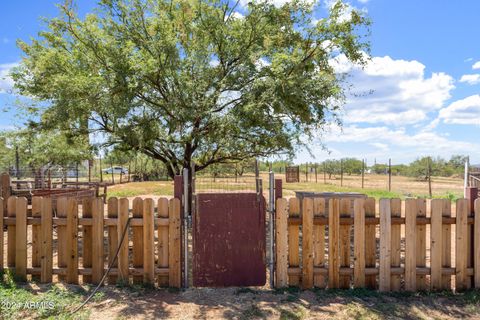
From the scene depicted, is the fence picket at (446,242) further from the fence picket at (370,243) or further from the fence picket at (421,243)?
the fence picket at (370,243)

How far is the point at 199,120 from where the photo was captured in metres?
8.10

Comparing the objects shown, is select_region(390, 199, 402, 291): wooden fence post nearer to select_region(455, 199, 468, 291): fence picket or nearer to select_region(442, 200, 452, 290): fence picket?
select_region(442, 200, 452, 290): fence picket

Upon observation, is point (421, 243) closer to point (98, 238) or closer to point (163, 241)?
point (163, 241)

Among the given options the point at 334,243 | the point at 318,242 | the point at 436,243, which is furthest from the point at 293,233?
the point at 436,243

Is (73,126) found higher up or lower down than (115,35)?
lower down

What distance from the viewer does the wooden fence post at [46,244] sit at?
478 cm

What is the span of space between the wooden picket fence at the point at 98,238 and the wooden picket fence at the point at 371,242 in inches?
57.2

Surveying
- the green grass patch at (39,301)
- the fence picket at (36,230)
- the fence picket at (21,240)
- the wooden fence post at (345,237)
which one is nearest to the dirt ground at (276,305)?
the wooden fence post at (345,237)

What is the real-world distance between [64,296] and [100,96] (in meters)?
4.26

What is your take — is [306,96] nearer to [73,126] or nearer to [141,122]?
[141,122]

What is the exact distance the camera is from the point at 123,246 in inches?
185

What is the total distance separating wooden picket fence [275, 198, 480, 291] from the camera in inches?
183

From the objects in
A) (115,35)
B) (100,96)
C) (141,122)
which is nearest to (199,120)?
(141,122)

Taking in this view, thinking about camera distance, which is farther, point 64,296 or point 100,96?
point 100,96
